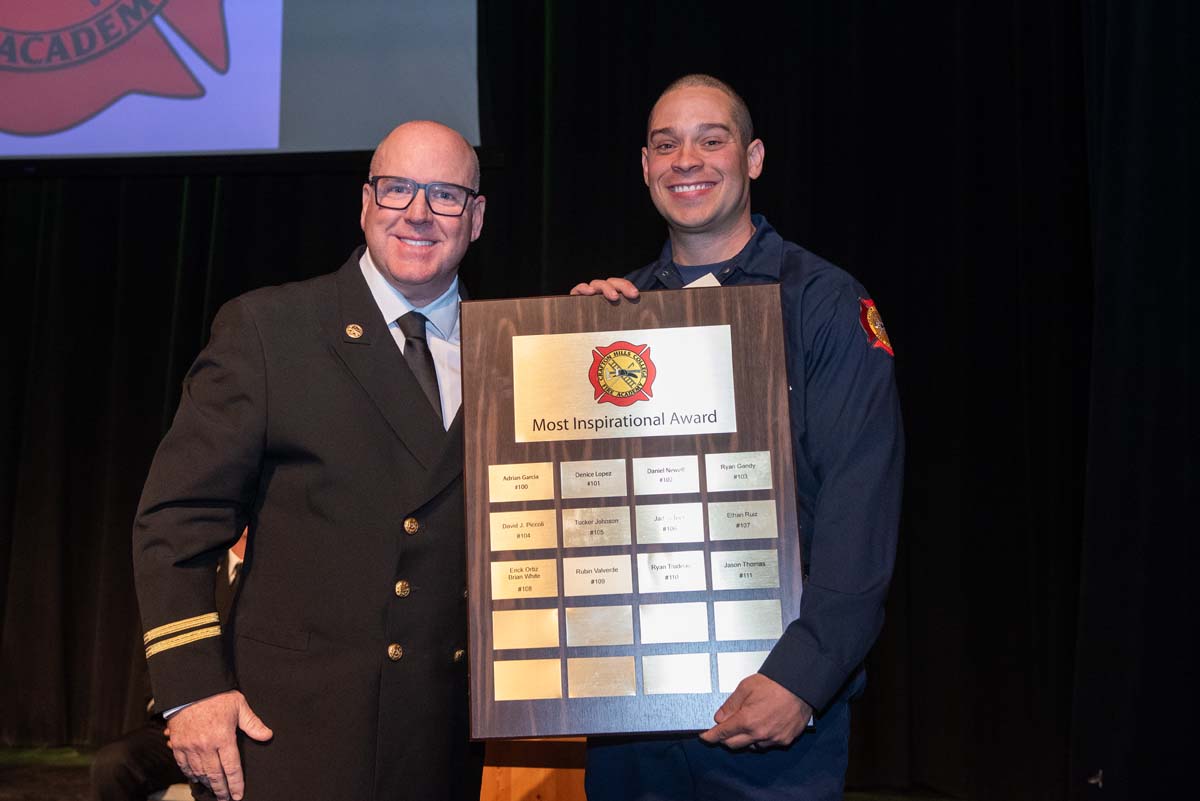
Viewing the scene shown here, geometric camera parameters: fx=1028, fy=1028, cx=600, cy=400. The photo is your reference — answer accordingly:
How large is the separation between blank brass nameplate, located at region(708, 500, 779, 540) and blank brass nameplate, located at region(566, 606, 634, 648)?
169 mm

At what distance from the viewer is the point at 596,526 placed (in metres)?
1.49

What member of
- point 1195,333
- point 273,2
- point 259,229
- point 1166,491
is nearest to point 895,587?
point 1166,491

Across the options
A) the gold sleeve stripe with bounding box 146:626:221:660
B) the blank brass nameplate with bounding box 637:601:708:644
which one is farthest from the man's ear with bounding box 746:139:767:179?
the gold sleeve stripe with bounding box 146:626:221:660

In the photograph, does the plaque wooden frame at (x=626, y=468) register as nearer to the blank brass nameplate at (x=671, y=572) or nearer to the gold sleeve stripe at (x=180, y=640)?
the blank brass nameplate at (x=671, y=572)

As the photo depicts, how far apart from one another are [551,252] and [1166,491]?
202 centimetres

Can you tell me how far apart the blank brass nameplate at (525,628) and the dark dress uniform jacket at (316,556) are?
120mm

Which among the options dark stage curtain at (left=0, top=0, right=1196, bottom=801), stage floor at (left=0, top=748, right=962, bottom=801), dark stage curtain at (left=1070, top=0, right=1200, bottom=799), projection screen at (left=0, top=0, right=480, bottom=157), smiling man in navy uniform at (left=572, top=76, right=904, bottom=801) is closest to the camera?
smiling man in navy uniform at (left=572, top=76, right=904, bottom=801)

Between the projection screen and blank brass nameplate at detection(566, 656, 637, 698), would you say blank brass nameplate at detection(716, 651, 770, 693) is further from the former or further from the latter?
the projection screen

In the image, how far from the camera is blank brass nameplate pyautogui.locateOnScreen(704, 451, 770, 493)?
57.9 inches

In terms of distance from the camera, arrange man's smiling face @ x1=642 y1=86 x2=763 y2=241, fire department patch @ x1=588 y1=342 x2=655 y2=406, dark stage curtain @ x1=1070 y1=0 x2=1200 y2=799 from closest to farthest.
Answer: fire department patch @ x1=588 y1=342 x2=655 y2=406
man's smiling face @ x1=642 y1=86 x2=763 y2=241
dark stage curtain @ x1=1070 y1=0 x2=1200 y2=799

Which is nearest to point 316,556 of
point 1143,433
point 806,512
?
point 806,512

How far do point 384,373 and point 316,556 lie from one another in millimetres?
290

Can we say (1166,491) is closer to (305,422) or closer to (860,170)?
(860,170)

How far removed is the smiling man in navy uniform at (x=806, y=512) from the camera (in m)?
1.40
